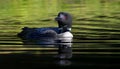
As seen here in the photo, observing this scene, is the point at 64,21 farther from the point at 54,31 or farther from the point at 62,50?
the point at 62,50

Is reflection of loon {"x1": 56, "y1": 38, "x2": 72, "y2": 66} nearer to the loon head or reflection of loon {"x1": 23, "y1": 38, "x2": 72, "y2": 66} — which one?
reflection of loon {"x1": 23, "y1": 38, "x2": 72, "y2": 66}

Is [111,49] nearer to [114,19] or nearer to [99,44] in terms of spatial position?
[99,44]

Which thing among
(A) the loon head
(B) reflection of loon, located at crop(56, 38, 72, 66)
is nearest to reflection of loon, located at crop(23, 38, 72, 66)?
(B) reflection of loon, located at crop(56, 38, 72, 66)

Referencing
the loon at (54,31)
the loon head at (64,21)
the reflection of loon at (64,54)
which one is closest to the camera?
the reflection of loon at (64,54)

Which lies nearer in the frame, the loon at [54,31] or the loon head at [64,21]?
the loon at [54,31]

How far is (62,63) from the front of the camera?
7832 millimetres

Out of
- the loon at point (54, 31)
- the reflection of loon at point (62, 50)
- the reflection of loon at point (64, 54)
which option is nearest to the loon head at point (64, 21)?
the loon at point (54, 31)

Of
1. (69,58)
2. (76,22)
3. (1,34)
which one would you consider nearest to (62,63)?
(69,58)

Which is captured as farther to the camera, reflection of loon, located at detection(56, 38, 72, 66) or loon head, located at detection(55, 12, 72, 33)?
loon head, located at detection(55, 12, 72, 33)

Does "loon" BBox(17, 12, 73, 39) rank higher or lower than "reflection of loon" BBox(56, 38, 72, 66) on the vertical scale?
higher

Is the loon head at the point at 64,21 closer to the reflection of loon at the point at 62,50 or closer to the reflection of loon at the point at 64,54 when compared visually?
the reflection of loon at the point at 62,50

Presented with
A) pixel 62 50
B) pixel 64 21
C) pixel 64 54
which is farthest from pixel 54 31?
pixel 64 54

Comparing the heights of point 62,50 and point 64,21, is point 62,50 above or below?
below

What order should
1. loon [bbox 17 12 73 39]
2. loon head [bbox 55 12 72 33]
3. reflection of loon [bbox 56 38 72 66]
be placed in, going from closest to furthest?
1. reflection of loon [bbox 56 38 72 66]
2. loon [bbox 17 12 73 39]
3. loon head [bbox 55 12 72 33]
